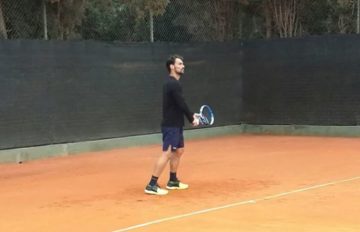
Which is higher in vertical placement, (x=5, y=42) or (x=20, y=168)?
(x=5, y=42)

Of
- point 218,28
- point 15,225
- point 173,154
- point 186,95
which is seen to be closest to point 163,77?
point 186,95

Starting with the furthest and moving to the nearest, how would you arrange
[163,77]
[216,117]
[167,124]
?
[216,117] < [163,77] < [167,124]

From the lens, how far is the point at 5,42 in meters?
12.8

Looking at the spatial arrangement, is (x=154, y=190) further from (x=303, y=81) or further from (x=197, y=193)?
(x=303, y=81)

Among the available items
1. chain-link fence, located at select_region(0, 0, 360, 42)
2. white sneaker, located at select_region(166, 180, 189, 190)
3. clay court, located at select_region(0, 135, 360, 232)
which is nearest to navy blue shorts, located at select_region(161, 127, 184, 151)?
white sneaker, located at select_region(166, 180, 189, 190)

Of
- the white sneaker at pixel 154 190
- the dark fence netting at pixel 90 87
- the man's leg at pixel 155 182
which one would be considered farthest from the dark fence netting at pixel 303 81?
the white sneaker at pixel 154 190

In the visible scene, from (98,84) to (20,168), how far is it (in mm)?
3158

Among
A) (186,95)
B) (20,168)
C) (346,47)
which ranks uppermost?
(346,47)

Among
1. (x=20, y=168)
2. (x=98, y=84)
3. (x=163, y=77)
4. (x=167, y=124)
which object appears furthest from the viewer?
(x=163, y=77)

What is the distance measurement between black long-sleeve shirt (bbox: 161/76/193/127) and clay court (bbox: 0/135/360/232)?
101cm

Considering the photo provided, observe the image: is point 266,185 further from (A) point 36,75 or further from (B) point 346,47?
(B) point 346,47

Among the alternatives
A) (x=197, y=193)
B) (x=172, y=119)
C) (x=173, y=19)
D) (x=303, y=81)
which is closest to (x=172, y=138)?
(x=172, y=119)

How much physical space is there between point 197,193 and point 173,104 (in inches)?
51.5

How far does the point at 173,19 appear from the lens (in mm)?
17453
